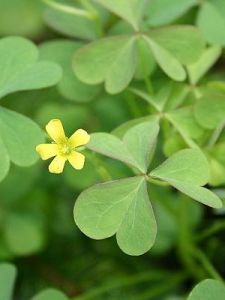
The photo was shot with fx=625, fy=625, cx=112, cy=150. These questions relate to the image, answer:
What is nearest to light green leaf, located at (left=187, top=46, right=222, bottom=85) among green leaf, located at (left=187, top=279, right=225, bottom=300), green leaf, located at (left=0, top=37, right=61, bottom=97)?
green leaf, located at (left=0, top=37, right=61, bottom=97)

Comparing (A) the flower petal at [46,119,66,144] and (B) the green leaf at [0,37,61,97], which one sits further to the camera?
(B) the green leaf at [0,37,61,97]

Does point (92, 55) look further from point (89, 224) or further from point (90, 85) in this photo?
point (89, 224)

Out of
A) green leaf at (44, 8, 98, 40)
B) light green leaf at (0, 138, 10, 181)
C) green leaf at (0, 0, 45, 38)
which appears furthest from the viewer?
green leaf at (0, 0, 45, 38)

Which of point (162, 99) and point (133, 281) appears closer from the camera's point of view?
point (162, 99)

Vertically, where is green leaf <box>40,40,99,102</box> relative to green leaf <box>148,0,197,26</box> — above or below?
below

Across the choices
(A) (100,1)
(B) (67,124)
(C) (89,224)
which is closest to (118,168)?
(B) (67,124)

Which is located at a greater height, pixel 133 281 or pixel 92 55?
pixel 92 55

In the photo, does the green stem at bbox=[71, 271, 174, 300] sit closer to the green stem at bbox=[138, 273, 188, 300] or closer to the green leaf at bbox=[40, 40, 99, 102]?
the green stem at bbox=[138, 273, 188, 300]
